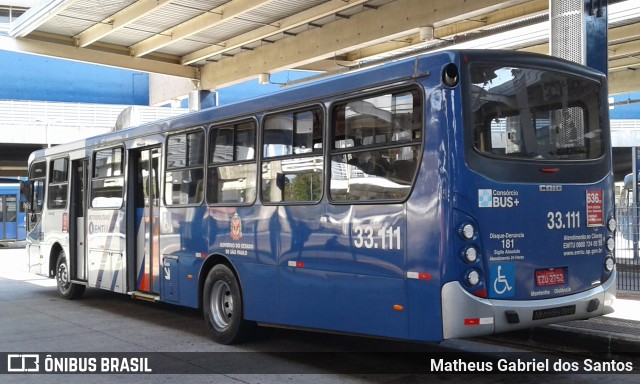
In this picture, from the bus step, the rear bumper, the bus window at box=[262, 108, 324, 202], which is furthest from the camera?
the bus step

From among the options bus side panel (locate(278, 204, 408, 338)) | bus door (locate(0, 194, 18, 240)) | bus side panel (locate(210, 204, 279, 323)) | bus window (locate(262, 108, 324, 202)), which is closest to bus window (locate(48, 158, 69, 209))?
bus side panel (locate(210, 204, 279, 323))

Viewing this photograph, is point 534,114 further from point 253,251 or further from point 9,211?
point 9,211

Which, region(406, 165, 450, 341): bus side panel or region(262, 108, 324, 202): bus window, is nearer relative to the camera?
region(406, 165, 450, 341): bus side panel

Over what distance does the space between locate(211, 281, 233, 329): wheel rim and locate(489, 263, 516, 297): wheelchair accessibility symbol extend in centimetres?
389

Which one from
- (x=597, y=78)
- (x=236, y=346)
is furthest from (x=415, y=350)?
(x=597, y=78)

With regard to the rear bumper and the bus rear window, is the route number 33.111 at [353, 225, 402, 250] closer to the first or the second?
the rear bumper

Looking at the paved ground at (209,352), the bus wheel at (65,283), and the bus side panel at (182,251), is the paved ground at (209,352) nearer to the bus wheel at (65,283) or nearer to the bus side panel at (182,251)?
the bus side panel at (182,251)

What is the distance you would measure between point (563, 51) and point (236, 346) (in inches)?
236

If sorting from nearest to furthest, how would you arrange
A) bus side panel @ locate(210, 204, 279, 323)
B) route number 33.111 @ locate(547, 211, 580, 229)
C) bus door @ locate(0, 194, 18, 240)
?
route number 33.111 @ locate(547, 211, 580, 229) < bus side panel @ locate(210, 204, 279, 323) < bus door @ locate(0, 194, 18, 240)

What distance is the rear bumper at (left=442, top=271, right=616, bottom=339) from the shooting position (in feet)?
20.0

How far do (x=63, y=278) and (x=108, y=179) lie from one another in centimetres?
295

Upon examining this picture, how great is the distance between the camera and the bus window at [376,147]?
654 cm

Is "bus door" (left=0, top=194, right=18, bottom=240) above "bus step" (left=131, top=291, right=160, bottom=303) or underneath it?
above

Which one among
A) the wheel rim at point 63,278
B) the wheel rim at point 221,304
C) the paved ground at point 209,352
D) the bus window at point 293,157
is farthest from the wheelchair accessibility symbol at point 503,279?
the wheel rim at point 63,278
